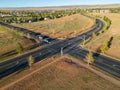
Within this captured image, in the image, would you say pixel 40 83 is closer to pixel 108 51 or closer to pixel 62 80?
pixel 62 80

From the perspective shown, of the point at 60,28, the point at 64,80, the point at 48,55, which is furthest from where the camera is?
the point at 60,28

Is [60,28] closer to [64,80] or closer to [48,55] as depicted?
[48,55]

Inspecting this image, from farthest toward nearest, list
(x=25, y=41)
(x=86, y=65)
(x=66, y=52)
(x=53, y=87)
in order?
(x=25, y=41) < (x=66, y=52) < (x=86, y=65) < (x=53, y=87)

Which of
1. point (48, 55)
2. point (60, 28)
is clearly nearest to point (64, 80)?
point (48, 55)

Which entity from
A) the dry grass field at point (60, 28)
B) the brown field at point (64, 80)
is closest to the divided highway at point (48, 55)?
the brown field at point (64, 80)

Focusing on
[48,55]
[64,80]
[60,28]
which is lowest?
[64,80]

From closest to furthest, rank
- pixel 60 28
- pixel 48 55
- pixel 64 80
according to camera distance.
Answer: pixel 64 80, pixel 48 55, pixel 60 28

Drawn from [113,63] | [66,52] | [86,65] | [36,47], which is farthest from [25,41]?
[113,63]

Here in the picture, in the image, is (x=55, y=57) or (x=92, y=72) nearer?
(x=92, y=72)

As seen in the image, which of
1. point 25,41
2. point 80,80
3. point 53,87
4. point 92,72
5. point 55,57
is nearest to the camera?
point 53,87
